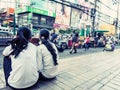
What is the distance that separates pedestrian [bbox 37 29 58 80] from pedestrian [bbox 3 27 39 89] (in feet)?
1.88

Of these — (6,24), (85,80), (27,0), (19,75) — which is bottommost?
(85,80)

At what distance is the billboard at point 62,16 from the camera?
2966 centimetres

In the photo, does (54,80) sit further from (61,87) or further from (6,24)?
(6,24)

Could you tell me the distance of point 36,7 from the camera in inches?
1033

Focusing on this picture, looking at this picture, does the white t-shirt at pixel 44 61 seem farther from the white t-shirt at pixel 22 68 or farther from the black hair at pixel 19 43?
the black hair at pixel 19 43

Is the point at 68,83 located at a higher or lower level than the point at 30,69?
lower

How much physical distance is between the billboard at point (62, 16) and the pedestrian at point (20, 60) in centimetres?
2567

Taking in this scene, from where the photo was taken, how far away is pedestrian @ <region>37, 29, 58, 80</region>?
12.7ft

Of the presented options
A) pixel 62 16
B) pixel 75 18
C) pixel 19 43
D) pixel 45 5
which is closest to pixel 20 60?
pixel 19 43

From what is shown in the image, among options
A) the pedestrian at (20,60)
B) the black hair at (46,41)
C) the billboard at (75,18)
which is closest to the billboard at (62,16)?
the billboard at (75,18)

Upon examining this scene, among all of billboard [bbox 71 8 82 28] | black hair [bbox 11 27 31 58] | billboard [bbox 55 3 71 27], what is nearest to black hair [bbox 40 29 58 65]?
black hair [bbox 11 27 31 58]

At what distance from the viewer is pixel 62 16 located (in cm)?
3055

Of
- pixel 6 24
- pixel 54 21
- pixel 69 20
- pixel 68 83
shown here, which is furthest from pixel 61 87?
pixel 69 20

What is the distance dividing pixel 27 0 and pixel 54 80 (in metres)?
25.0
